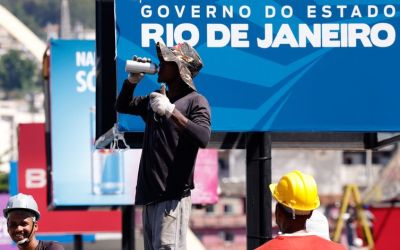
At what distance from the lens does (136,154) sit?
74.6 ft

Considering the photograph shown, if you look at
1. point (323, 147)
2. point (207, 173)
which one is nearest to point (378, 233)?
point (207, 173)

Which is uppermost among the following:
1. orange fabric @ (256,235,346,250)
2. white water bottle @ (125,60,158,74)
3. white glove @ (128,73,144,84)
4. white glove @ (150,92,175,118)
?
white water bottle @ (125,60,158,74)

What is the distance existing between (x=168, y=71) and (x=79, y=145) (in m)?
12.8

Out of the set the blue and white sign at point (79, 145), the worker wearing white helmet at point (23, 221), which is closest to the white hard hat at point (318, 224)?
the worker wearing white helmet at point (23, 221)

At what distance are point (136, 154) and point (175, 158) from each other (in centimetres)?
1341

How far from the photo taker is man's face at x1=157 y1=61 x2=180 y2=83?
9.50 metres

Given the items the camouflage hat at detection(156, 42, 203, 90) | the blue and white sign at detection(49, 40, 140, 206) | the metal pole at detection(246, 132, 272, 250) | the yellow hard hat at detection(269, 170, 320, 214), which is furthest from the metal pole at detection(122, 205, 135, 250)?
the yellow hard hat at detection(269, 170, 320, 214)

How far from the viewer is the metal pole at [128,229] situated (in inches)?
857

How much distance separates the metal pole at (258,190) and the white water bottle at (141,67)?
4.77 ft

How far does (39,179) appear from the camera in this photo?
26828 millimetres

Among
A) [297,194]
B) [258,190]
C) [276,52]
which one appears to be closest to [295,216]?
[297,194]

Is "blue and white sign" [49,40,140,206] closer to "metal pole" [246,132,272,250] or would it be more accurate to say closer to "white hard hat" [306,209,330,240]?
"metal pole" [246,132,272,250]

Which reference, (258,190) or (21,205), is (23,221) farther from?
(258,190)

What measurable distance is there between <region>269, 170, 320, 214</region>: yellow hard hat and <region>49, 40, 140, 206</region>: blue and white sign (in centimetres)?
1381
